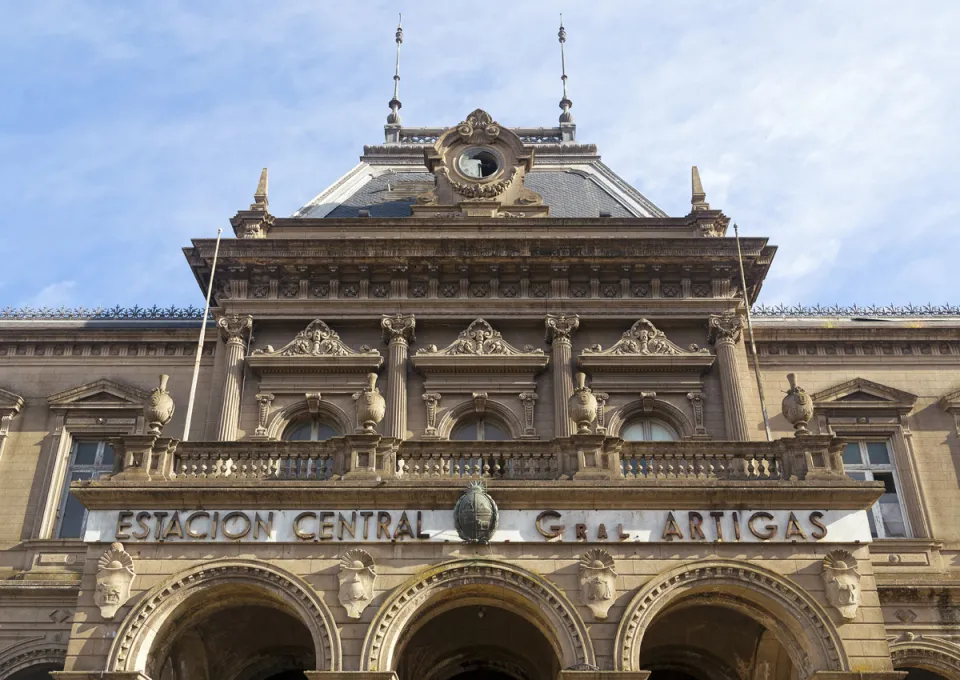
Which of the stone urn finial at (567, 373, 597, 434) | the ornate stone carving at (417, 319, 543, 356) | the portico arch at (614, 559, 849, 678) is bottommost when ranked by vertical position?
the portico arch at (614, 559, 849, 678)

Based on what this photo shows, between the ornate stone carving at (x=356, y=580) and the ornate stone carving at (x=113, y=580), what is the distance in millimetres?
3453

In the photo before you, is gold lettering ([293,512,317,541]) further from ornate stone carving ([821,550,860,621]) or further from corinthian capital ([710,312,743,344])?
corinthian capital ([710,312,743,344])

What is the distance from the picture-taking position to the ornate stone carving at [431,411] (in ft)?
73.6

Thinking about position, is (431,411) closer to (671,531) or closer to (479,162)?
(671,531)

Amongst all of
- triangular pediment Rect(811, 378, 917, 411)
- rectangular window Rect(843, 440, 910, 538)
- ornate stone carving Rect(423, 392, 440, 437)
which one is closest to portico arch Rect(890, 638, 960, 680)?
rectangular window Rect(843, 440, 910, 538)

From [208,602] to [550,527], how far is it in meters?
5.89

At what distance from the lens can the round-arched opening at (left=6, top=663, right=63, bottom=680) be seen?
68.0ft

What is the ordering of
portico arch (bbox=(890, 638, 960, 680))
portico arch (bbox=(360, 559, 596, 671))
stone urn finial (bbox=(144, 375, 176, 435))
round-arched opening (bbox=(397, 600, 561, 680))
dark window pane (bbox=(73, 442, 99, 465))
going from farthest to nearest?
dark window pane (bbox=(73, 442, 99, 465)), portico arch (bbox=(890, 638, 960, 680)), round-arched opening (bbox=(397, 600, 561, 680)), stone urn finial (bbox=(144, 375, 176, 435)), portico arch (bbox=(360, 559, 596, 671))

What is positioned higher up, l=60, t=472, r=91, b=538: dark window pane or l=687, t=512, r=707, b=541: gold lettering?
l=60, t=472, r=91, b=538: dark window pane

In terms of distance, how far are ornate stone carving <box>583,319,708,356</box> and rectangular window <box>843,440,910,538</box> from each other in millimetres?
4198

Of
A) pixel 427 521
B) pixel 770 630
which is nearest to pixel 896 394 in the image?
pixel 770 630

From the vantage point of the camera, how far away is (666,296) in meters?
24.6

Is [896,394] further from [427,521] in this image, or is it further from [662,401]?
[427,521]

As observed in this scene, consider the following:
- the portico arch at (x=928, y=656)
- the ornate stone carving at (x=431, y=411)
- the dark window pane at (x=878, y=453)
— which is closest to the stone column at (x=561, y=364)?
the ornate stone carving at (x=431, y=411)
